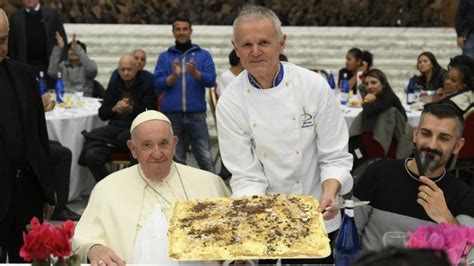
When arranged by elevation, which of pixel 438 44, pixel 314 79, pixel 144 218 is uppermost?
pixel 314 79

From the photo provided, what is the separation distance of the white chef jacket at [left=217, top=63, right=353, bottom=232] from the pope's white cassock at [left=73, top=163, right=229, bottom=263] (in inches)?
11.1

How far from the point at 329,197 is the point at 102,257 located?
2.74ft

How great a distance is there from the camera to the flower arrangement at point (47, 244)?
215cm

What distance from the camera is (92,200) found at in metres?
3.09

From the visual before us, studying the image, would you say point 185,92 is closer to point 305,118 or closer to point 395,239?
point 305,118

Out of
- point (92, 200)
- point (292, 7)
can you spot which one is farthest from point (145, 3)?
point (92, 200)

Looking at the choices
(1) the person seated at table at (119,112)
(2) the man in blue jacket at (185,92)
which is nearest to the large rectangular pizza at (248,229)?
(1) the person seated at table at (119,112)

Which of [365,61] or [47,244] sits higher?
[47,244]

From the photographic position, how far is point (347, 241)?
2.45 metres

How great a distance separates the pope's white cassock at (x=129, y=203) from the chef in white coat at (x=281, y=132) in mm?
285

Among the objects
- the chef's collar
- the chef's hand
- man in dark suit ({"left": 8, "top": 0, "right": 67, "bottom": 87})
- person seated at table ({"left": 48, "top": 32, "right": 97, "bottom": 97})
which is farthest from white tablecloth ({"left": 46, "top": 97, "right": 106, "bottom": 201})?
the chef's hand

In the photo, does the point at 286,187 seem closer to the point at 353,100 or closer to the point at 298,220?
the point at 298,220

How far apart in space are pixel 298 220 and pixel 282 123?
0.61 meters

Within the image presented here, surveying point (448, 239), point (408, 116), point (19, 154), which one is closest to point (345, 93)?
point (408, 116)
